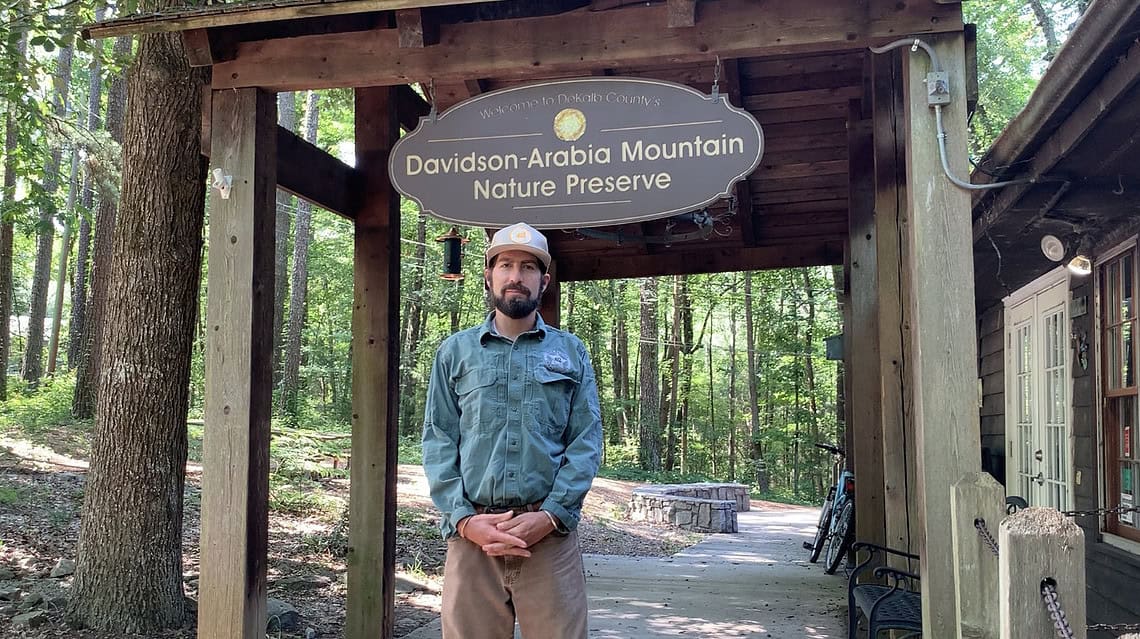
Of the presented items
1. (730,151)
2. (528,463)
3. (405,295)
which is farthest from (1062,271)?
(405,295)

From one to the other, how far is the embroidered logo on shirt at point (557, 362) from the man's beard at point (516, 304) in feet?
0.47

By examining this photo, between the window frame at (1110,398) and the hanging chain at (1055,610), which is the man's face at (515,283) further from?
the window frame at (1110,398)

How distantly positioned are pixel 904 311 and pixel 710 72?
1.56m

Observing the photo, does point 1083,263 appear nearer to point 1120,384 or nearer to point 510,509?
point 1120,384

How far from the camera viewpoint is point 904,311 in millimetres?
4348

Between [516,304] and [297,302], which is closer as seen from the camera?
[516,304]

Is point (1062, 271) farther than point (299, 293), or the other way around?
point (299, 293)

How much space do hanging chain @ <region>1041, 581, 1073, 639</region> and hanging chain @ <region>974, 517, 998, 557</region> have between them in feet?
3.00

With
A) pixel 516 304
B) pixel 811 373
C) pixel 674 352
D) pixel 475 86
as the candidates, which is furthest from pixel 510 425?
pixel 811 373

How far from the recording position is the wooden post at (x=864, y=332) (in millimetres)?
4953

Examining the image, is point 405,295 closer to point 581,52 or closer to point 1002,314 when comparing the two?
point 1002,314

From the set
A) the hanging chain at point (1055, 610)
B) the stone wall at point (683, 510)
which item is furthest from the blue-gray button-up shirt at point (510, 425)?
the stone wall at point (683, 510)

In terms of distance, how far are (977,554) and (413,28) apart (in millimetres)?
2542

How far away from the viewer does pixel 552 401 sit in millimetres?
2826
